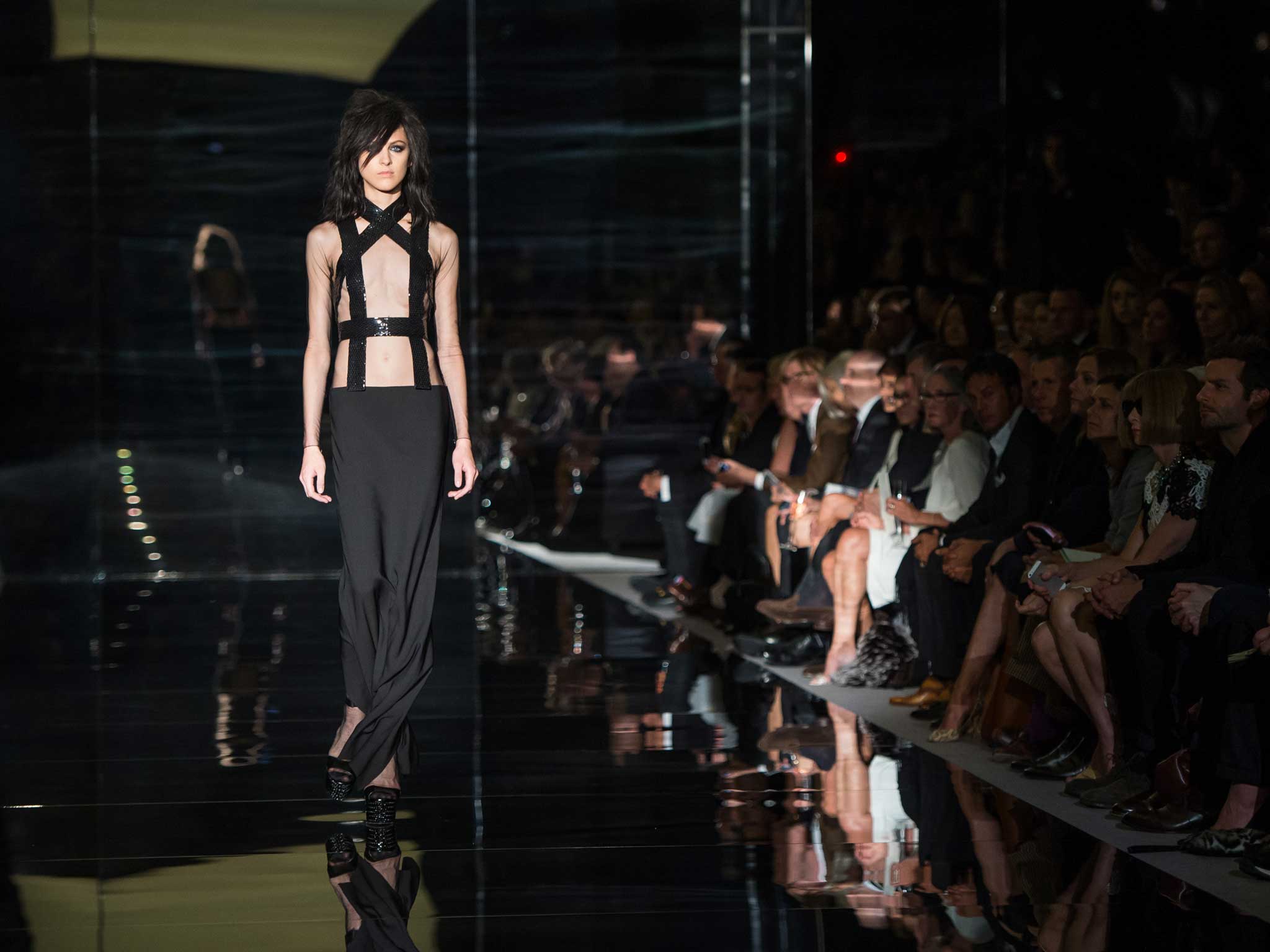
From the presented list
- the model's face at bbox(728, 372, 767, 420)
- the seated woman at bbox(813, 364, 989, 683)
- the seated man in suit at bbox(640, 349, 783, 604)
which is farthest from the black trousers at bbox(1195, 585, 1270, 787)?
the model's face at bbox(728, 372, 767, 420)

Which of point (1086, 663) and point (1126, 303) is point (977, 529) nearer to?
point (1086, 663)

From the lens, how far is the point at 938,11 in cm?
1002

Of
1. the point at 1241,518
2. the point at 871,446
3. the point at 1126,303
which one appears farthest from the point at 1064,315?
the point at 1241,518

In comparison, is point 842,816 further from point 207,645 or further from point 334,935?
point 207,645

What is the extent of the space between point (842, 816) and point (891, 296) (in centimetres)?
387

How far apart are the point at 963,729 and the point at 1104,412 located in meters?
0.92

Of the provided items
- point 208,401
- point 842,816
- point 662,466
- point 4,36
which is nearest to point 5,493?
point 208,401

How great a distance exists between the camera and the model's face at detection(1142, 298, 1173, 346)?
17.1 feet

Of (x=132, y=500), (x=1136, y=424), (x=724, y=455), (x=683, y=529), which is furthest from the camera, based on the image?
(x=132, y=500)

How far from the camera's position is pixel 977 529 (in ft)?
16.5

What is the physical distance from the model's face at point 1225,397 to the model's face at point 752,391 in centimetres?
383

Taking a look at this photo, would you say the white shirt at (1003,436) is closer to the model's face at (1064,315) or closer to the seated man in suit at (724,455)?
the model's face at (1064,315)

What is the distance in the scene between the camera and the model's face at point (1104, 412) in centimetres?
442

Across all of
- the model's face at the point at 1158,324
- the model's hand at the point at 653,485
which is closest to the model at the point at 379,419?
the model's face at the point at 1158,324
